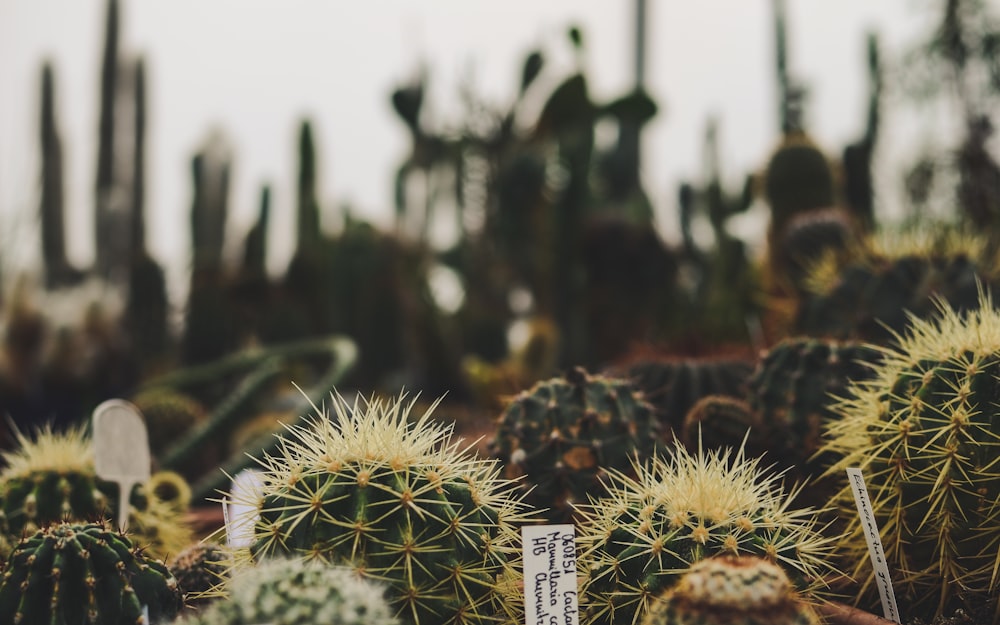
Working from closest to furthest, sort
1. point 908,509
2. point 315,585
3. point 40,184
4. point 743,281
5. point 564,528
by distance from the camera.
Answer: point 315,585 < point 564,528 < point 908,509 < point 743,281 < point 40,184

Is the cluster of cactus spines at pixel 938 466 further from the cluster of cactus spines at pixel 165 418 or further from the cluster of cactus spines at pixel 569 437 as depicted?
the cluster of cactus spines at pixel 165 418

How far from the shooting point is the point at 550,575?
4.90 ft

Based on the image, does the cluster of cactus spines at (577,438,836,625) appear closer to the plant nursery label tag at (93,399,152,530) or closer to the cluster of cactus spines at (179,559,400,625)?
the cluster of cactus spines at (179,559,400,625)

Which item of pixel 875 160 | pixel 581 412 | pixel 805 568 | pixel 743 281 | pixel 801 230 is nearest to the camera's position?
pixel 805 568

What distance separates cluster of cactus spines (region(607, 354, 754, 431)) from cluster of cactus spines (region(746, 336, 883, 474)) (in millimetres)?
358

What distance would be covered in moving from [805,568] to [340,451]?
881 millimetres

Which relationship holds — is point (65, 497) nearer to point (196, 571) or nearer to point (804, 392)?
point (196, 571)

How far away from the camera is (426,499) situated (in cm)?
154

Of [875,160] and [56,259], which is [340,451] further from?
[56,259]

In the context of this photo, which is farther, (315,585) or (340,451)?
(340,451)

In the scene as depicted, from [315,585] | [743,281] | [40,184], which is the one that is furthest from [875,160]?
[40,184]

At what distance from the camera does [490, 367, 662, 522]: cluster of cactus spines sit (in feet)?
7.11

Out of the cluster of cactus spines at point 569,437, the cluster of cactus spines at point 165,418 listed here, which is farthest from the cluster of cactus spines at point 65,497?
the cluster of cactus spines at point 165,418

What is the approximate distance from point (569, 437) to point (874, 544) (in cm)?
74
